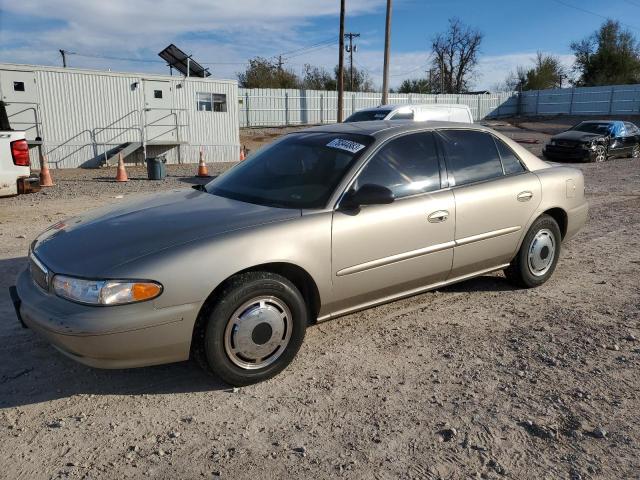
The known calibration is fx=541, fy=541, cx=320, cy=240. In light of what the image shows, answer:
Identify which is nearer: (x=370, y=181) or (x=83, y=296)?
(x=83, y=296)

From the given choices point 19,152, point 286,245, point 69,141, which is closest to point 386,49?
point 69,141

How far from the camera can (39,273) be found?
10.6 ft

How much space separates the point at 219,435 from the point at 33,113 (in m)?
16.1

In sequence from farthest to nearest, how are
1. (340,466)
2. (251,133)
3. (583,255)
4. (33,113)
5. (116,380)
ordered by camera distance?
(251,133) < (33,113) < (583,255) < (116,380) < (340,466)

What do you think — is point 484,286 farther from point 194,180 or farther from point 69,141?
point 69,141

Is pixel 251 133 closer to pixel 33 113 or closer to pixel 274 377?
pixel 33 113

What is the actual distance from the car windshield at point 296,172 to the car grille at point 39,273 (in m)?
1.33

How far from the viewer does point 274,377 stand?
11.1ft

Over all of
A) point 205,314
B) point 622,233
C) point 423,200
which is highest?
point 423,200

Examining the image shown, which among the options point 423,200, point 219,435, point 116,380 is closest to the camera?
point 219,435

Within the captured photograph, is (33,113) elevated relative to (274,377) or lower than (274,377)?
elevated

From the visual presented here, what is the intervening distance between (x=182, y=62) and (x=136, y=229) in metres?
17.6

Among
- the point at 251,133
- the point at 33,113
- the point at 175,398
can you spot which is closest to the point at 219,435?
the point at 175,398

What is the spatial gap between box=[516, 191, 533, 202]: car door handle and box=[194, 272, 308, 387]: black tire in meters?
2.30
